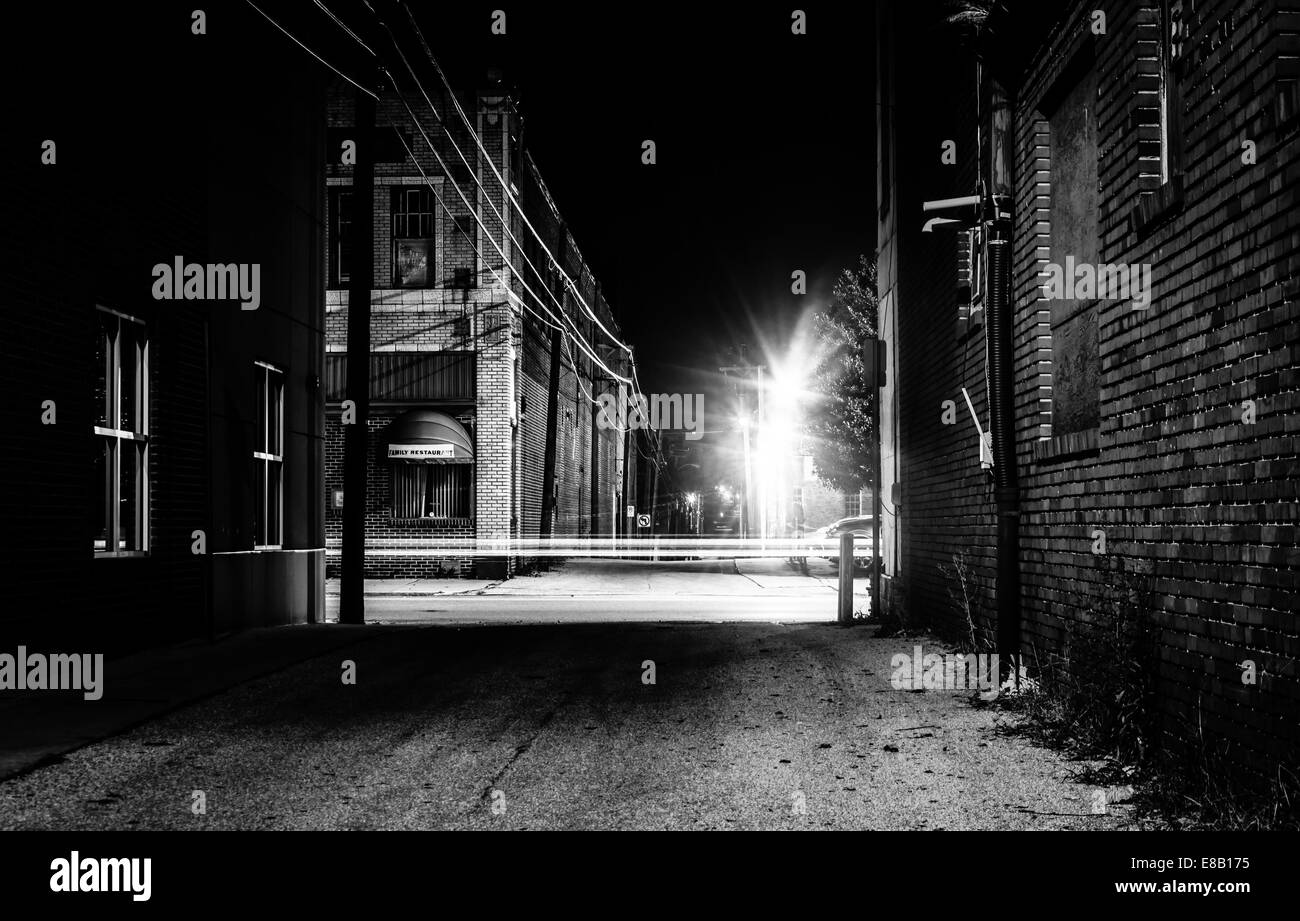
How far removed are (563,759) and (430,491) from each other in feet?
71.4

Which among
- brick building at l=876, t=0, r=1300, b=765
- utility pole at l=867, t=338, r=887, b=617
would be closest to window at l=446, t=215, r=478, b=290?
utility pole at l=867, t=338, r=887, b=617

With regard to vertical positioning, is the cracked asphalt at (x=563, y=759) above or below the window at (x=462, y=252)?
below

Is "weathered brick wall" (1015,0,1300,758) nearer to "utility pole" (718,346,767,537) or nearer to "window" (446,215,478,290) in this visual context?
"window" (446,215,478,290)

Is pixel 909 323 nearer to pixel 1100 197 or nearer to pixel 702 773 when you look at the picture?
pixel 1100 197

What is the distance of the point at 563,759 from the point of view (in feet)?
20.9

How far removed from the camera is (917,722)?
7.55 metres

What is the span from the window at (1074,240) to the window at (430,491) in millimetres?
20350

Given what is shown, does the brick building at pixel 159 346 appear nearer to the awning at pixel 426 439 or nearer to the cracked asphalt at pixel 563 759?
the cracked asphalt at pixel 563 759

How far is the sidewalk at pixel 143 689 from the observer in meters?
6.57

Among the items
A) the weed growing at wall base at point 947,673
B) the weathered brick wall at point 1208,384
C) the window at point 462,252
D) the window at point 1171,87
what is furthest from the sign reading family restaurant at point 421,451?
the window at point 1171,87

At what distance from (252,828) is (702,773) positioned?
2.24 m

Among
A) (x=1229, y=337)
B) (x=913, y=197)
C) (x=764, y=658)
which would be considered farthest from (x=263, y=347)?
(x=1229, y=337)

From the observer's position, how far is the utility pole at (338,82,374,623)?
48.9 ft

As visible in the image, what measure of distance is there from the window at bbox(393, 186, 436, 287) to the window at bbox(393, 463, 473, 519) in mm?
4449
